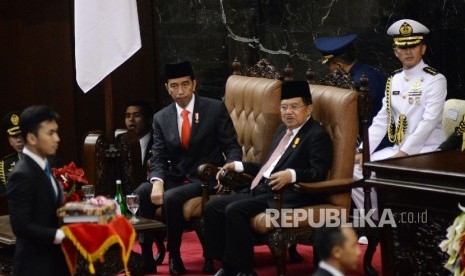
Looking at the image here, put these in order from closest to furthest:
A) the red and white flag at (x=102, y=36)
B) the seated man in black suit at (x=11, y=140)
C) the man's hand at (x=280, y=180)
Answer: the man's hand at (x=280, y=180), the red and white flag at (x=102, y=36), the seated man in black suit at (x=11, y=140)

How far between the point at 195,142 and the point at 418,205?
2.09 m

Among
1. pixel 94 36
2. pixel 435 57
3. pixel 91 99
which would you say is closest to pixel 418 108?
pixel 435 57

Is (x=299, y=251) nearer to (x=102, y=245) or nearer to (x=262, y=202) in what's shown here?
(x=262, y=202)

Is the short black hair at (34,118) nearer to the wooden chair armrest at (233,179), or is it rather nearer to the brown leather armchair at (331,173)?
the brown leather armchair at (331,173)

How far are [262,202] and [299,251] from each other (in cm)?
109

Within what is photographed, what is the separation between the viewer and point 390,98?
7.59 meters

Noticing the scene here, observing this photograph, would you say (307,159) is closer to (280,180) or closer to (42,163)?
(280,180)

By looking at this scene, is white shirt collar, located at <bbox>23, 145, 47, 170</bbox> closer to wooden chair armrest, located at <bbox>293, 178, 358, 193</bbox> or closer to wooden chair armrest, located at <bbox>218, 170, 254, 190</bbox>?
wooden chair armrest, located at <bbox>293, 178, 358, 193</bbox>

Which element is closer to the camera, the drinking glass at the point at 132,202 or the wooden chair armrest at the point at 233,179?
the drinking glass at the point at 132,202

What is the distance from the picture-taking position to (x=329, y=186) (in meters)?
6.54

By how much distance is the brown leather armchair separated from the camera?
6.51m

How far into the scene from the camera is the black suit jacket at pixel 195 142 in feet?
24.3

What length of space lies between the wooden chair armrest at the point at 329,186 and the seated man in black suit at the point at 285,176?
0.20ft

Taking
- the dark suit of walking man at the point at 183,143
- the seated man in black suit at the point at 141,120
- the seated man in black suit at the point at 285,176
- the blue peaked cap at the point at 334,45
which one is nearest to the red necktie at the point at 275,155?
the seated man in black suit at the point at 285,176
